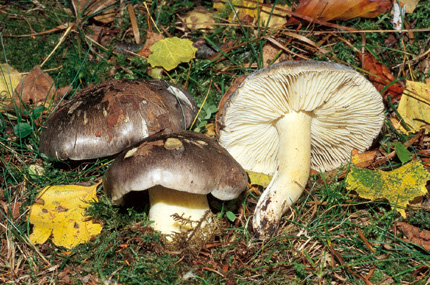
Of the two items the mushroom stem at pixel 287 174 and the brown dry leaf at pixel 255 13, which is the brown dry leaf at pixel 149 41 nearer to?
the brown dry leaf at pixel 255 13

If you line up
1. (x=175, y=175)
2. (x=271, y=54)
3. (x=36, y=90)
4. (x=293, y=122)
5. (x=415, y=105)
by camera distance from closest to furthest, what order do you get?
(x=175, y=175) → (x=293, y=122) → (x=415, y=105) → (x=36, y=90) → (x=271, y=54)

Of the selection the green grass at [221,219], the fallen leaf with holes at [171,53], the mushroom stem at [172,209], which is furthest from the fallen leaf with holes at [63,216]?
the fallen leaf with holes at [171,53]

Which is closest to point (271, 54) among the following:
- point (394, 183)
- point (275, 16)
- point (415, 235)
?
point (275, 16)

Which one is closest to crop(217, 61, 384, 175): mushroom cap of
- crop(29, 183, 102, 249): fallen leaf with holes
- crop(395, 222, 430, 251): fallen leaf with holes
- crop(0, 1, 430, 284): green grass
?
crop(0, 1, 430, 284): green grass

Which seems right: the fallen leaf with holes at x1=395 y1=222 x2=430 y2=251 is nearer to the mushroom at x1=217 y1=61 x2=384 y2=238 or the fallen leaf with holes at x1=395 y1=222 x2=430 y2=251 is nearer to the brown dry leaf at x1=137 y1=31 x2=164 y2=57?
the mushroom at x1=217 y1=61 x2=384 y2=238

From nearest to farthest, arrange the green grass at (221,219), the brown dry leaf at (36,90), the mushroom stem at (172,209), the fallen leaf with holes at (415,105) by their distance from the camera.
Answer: the green grass at (221,219) < the mushroom stem at (172,209) < the fallen leaf with holes at (415,105) < the brown dry leaf at (36,90)

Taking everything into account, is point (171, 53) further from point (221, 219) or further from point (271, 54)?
point (221, 219)
